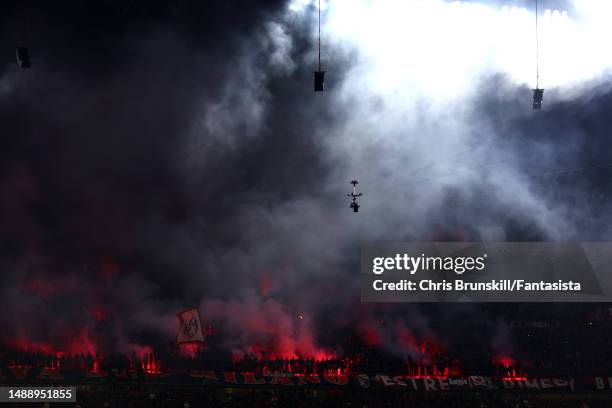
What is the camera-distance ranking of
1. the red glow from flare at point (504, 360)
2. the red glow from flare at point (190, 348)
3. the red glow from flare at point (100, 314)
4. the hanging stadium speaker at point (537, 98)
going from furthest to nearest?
the red glow from flare at point (100, 314)
the red glow from flare at point (190, 348)
the red glow from flare at point (504, 360)
the hanging stadium speaker at point (537, 98)

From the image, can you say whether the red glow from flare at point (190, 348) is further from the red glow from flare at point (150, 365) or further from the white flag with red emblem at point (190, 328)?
the red glow from flare at point (150, 365)

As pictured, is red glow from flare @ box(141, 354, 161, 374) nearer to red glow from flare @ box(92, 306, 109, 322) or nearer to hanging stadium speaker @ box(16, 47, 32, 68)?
red glow from flare @ box(92, 306, 109, 322)

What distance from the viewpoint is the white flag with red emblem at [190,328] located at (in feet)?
95.1

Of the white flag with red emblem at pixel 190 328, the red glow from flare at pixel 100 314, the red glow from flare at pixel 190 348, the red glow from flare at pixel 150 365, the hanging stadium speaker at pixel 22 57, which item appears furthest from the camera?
the red glow from flare at pixel 100 314

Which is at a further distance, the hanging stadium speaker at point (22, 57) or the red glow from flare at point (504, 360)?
the red glow from flare at point (504, 360)

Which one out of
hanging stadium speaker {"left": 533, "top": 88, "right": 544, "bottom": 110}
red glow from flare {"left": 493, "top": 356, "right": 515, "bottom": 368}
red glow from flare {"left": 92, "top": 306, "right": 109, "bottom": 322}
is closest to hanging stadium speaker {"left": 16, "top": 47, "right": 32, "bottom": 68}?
hanging stadium speaker {"left": 533, "top": 88, "right": 544, "bottom": 110}

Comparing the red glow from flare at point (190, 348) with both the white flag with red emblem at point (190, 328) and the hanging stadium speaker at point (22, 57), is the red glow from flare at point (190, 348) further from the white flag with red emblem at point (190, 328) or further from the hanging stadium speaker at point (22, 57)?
the hanging stadium speaker at point (22, 57)

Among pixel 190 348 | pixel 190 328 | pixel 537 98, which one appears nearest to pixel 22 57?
pixel 537 98

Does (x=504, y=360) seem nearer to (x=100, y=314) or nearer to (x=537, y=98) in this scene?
(x=537, y=98)

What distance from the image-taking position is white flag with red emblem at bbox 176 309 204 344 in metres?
→ 29.0

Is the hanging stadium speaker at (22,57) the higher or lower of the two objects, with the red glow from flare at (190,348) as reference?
higher

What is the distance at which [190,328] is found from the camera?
29141 mm

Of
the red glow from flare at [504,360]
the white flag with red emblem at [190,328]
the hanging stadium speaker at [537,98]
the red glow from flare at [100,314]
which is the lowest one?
the red glow from flare at [504,360]

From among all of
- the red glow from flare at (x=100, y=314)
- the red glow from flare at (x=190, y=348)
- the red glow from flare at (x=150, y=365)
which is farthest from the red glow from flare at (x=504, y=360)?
the red glow from flare at (x=100, y=314)
